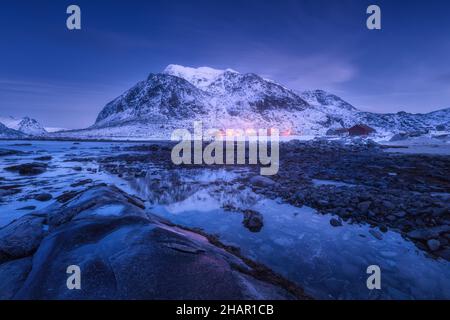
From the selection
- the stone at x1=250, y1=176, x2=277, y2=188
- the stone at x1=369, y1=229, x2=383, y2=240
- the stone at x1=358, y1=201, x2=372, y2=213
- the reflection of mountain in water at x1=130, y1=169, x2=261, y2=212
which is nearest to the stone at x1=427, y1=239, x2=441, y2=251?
the stone at x1=369, y1=229, x2=383, y2=240

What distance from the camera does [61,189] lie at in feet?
43.0

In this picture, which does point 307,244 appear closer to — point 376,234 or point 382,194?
point 376,234

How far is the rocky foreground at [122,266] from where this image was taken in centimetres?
373

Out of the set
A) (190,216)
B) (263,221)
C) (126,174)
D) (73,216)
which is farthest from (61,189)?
(263,221)

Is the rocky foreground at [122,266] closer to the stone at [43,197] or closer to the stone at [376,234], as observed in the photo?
the stone at [376,234]

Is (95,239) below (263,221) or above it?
above

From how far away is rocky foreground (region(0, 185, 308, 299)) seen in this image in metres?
3.73

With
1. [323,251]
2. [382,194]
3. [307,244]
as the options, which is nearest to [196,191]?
[307,244]

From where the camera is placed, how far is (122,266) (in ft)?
13.6

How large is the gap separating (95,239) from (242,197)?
25.4 ft
